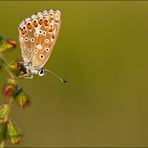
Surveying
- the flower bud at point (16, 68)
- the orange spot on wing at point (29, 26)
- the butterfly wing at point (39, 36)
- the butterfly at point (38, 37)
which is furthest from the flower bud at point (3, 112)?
the orange spot on wing at point (29, 26)

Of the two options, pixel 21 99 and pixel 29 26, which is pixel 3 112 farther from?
pixel 29 26

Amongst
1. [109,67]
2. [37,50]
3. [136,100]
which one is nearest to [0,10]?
[109,67]

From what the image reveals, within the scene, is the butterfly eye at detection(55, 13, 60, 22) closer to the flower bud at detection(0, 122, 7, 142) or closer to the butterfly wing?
the butterfly wing

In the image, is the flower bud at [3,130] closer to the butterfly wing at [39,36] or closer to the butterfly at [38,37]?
the butterfly at [38,37]

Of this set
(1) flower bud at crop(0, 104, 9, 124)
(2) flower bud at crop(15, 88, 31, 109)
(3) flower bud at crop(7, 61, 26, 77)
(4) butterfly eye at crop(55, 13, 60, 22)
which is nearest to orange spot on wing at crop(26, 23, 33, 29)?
(4) butterfly eye at crop(55, 13, 60, 22)

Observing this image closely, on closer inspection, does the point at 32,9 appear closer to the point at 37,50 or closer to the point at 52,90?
the point at 52,90

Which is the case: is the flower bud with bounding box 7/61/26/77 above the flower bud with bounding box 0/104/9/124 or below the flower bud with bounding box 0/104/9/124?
above
